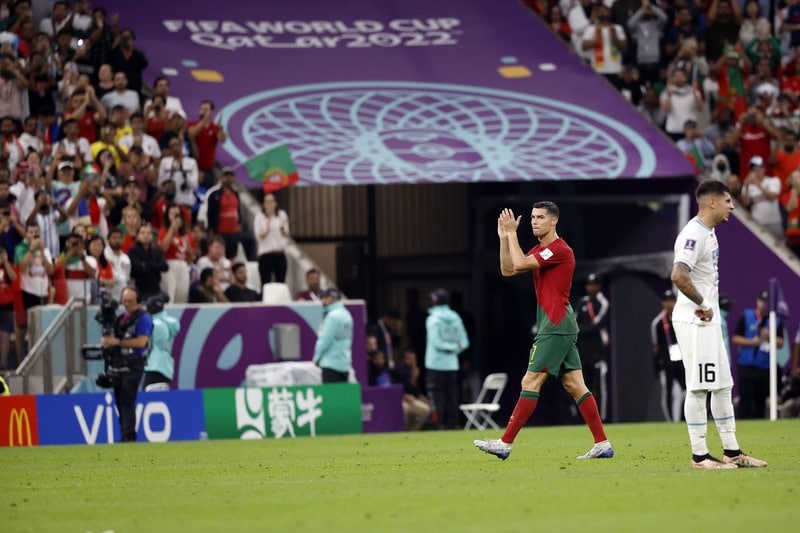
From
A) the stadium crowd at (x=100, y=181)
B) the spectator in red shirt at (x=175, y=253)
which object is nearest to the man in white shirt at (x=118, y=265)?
the stadium crowd at (x=100, y=181)

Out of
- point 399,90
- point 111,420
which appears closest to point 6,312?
point 111,420

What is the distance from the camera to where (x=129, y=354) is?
71.7 ft

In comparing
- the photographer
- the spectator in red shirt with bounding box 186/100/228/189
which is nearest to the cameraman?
the photographer

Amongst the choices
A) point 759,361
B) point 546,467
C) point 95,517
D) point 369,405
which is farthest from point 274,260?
point 95,517

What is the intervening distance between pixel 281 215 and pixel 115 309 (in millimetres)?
5266

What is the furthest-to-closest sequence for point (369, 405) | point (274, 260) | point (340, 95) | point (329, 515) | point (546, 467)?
1. point (340, 95)
2. point (274, 260)
3. point (369, 405)
4. point (546, 467)
5. point (329, 515)

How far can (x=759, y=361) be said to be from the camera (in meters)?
26.5

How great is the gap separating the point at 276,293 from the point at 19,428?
17.6 feet

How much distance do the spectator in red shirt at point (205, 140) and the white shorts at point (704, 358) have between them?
16.5 metres

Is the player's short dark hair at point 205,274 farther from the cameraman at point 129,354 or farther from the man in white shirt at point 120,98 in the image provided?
the cameraman at point 129,354

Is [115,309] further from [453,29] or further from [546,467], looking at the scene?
[453,29]

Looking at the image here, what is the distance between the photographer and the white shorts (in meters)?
12.8

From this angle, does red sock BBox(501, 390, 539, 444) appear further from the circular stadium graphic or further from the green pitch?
the circular stadium graphic

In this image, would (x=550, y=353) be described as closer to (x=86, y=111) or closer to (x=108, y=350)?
(x=108, y=350)
